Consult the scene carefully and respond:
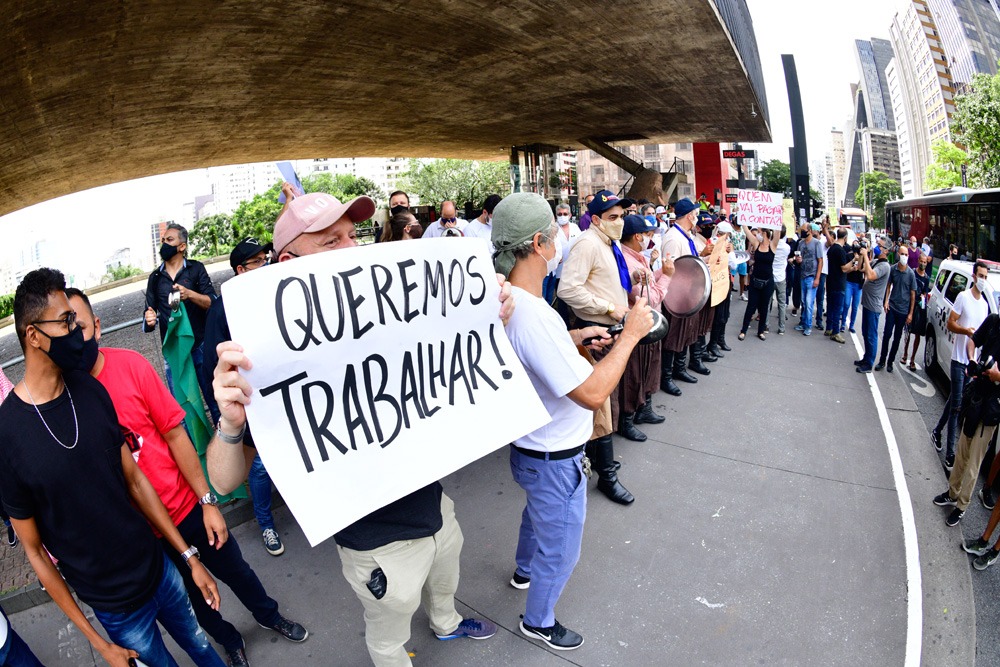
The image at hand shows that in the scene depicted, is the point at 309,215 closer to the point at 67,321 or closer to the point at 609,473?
the point at 67,321

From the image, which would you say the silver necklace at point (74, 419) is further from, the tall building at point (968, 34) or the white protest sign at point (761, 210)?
the tall building at point (968, 34)

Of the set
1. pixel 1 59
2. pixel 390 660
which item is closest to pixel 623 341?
pixel 390 660

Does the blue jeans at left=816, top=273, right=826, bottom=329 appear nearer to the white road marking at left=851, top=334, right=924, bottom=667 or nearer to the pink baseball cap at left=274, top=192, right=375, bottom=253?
the white road marking at left=851, top=334, right=924, bottom=667

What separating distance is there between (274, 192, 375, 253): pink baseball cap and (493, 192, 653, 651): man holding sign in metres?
0.75

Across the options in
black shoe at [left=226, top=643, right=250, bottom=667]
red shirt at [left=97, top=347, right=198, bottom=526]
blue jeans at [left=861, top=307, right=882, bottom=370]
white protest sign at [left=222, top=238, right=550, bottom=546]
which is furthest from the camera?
blue jeans at [left=861, top=307, right=882, bottom=370]

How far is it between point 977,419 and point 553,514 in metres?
3.49

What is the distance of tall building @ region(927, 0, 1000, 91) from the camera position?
9575 cm

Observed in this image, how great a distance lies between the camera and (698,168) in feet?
112

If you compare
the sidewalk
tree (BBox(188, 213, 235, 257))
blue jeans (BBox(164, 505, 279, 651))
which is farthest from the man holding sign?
tree (BBox(188, 213, 235, 257))

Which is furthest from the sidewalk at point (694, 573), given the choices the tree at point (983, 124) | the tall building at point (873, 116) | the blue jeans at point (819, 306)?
the tall building at point (873, 116)

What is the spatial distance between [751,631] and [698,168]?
35143 millimetres

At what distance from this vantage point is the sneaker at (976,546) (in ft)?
12.1

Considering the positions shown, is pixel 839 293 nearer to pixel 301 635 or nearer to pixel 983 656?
pixel 983 656

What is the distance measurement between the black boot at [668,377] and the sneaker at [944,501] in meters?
2.60
